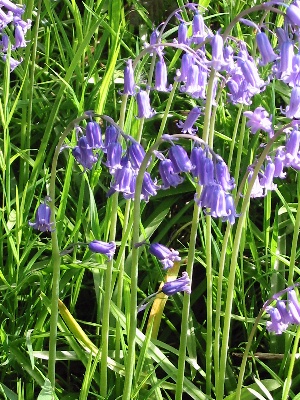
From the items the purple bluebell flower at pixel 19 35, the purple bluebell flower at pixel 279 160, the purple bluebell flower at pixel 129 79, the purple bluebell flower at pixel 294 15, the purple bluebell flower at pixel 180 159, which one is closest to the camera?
the purple bluebell flower at pixel 294 15

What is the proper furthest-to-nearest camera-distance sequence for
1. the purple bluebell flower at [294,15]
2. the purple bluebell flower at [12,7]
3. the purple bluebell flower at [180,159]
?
the purple bluebell flower at [12,7] < the purple bluebell flower at [180,159] < the purple bluebell flower at [294,15]

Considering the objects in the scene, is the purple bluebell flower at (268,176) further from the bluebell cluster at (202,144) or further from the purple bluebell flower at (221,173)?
the purple bluebell flower at (221,173)

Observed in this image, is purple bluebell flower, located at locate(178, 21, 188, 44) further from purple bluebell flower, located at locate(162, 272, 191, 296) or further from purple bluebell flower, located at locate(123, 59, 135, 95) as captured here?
purple bluebell flower, located at locate(162, 272, 191, 296)

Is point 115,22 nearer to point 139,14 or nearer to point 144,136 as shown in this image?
point 144,136

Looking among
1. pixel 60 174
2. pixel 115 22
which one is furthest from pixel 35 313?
pixel 115 22

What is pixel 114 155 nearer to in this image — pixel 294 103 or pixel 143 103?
pixel 143 103

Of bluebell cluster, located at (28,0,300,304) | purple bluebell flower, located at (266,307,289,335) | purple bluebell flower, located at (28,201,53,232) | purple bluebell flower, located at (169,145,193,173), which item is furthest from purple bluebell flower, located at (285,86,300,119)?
purple bluebell flower, located at (28,201,53,232)

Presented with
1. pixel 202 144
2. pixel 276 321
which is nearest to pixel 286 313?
pixel 276 321

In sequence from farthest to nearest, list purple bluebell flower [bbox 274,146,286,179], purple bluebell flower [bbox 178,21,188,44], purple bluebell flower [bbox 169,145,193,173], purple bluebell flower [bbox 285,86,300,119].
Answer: purple bluebell flower [bbox 178,21,188,44] → purple bluebell flower [bbox 274,146,286,179] → purple bluebell flower [bbox 285,86,300,119] → purple bluebell flower [bbox 169,145,193,173]

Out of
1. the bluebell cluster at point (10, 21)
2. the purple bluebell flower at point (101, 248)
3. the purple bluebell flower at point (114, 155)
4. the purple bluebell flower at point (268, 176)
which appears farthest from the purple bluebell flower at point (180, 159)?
the bluebell cluster at point (10, 21)
